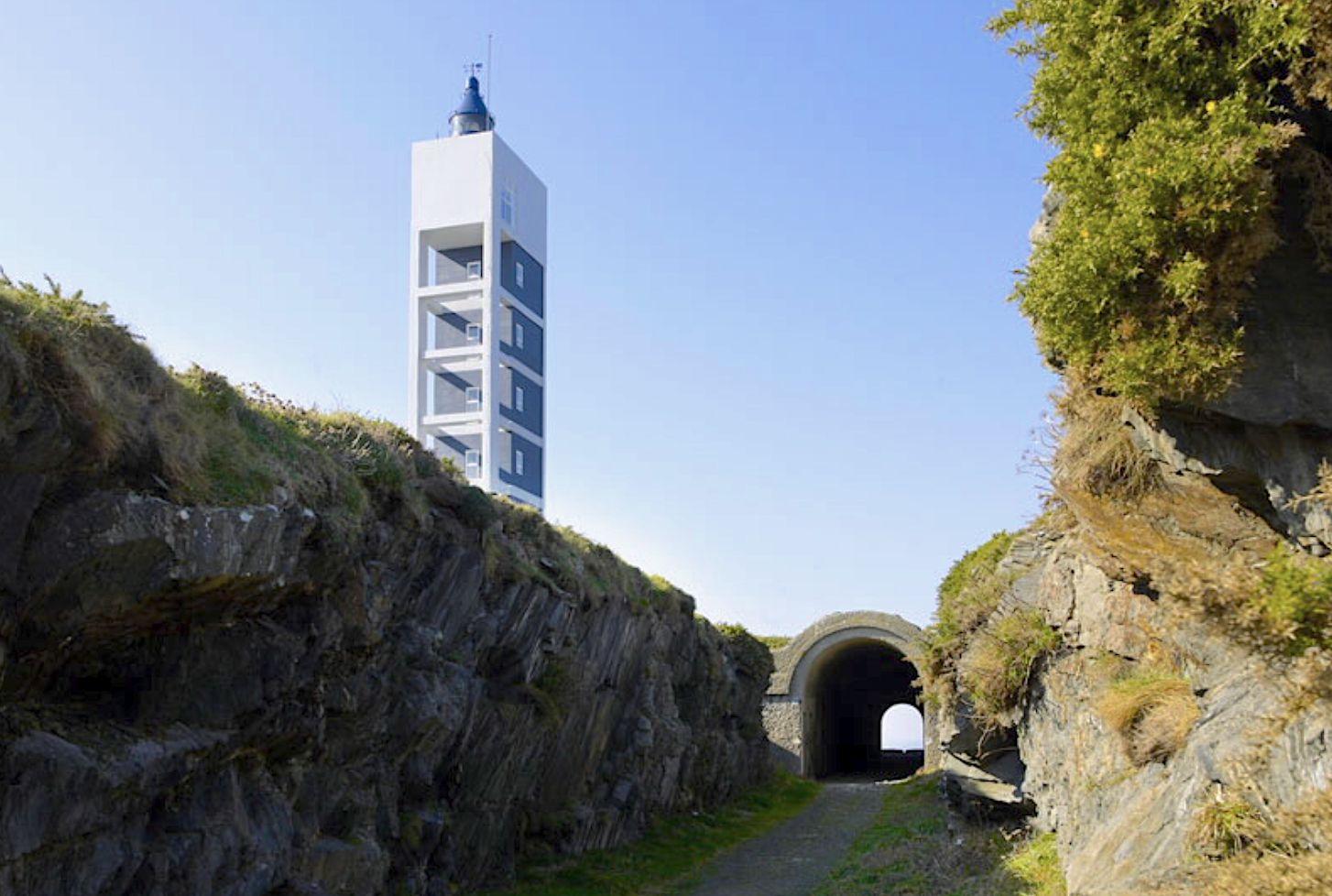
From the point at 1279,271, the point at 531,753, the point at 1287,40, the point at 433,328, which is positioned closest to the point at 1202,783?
the point at 1279,271

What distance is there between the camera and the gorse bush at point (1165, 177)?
8.60m

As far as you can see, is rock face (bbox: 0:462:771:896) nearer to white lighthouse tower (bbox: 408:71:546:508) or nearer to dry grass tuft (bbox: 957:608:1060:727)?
dry grass tuft (bbox: 957:608:1060:727)

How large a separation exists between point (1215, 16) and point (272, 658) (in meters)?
10.1

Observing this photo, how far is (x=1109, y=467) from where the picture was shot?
11.9 metres

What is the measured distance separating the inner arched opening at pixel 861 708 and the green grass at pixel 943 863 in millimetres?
23963

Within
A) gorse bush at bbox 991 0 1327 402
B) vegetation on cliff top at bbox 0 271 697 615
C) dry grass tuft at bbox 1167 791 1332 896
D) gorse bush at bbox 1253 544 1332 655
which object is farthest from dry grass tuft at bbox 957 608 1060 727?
gorse bush at bbox 1253 544 1332 655

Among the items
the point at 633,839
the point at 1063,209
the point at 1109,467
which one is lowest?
the point at 633,839

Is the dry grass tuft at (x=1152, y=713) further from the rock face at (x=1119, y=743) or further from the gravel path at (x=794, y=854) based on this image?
the gravel path at (x=794, y=854)

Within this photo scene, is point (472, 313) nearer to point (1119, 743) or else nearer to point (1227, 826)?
point (1119, 743)

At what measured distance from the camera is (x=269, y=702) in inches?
469

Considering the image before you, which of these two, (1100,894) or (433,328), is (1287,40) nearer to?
(1100,894)

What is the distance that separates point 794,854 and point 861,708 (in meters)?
34.3

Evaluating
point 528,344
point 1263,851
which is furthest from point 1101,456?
point 528,344


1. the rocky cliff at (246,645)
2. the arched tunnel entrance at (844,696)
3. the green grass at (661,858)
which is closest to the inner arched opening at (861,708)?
the arched tunnel entrance at (844,696)
